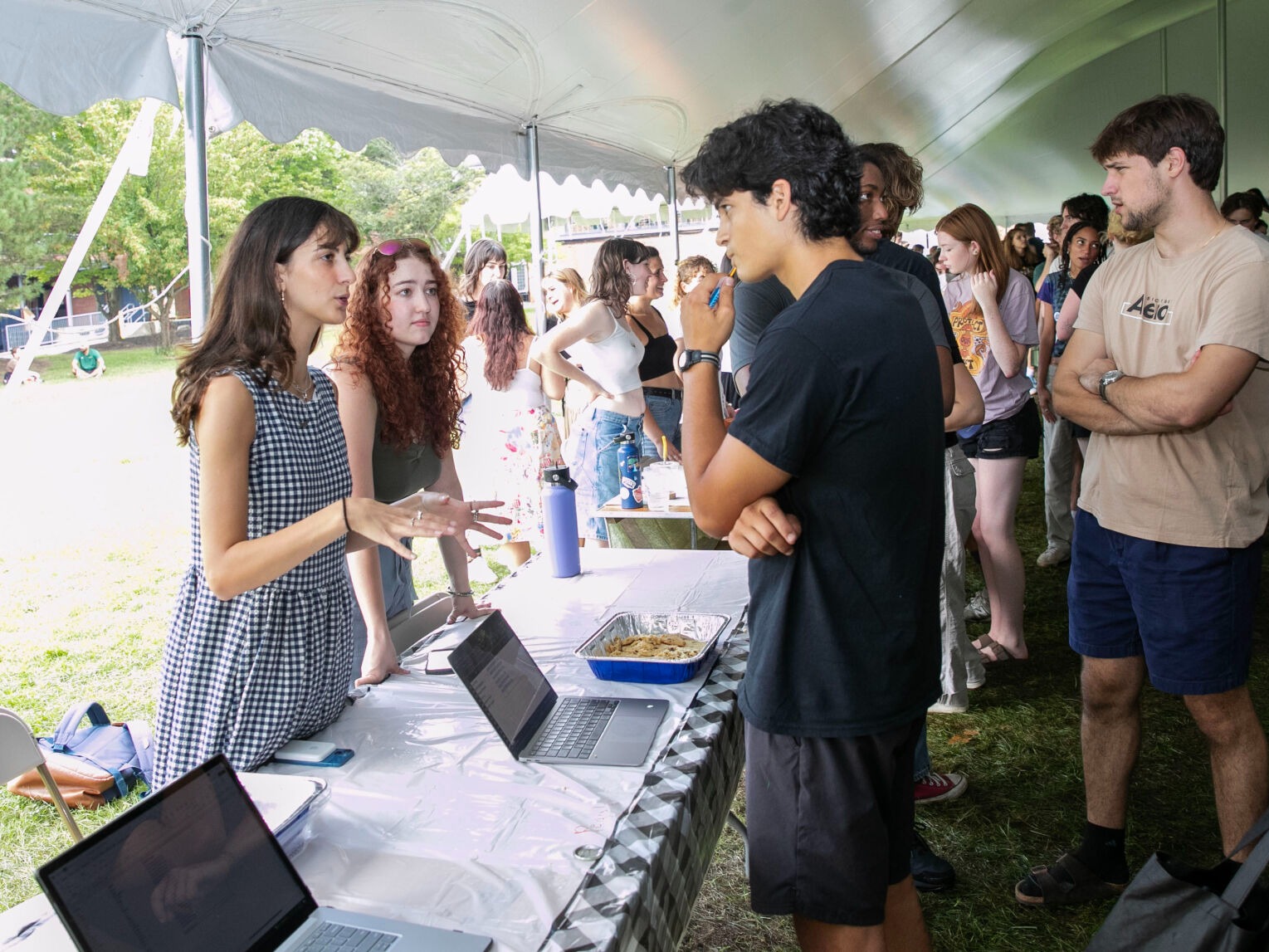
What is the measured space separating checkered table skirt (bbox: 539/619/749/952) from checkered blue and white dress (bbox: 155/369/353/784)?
54 centimetres

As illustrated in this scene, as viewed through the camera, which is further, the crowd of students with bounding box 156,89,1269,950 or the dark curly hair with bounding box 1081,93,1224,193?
the dark curly hair with bounding box 1081,93,1224,193

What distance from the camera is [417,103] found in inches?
154

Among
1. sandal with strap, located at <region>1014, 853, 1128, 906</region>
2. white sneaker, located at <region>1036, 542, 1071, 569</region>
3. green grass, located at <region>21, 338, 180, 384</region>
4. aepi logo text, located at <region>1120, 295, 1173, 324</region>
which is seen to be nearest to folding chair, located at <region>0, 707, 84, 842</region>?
sandal with strap, located at <region>1014, 853, 1128, 906</region>

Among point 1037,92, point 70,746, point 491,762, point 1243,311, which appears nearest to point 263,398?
point 491,762

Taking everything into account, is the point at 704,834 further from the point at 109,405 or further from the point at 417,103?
the point at 109,405

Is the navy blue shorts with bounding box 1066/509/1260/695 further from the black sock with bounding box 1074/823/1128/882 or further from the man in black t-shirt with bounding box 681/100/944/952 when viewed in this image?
the man in black t-shirt with bounding box 681/100/944/952

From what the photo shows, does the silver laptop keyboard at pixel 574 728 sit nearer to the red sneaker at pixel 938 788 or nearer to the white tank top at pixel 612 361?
the red sneaker at pixel 938 788

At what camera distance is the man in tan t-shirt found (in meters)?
1.68

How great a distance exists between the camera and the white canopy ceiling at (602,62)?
7.98 feet

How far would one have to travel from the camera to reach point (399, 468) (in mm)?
2068

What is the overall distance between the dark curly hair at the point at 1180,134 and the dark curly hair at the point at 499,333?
9.47 ft

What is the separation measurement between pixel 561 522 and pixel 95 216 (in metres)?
1.52

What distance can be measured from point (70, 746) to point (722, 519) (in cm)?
247

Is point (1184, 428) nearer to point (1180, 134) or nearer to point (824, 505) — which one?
point (1180, 134)
